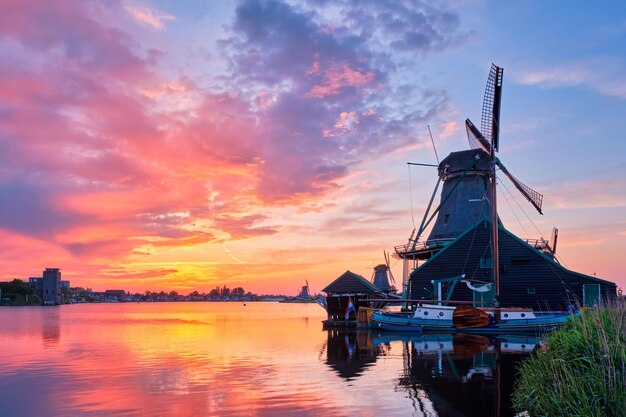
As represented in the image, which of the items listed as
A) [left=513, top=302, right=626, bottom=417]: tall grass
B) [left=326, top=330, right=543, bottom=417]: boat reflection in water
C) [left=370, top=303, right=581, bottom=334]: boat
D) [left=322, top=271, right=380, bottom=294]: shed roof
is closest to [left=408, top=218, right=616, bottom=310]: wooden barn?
[left=370, top=303, right=581, bottom=334]: boat

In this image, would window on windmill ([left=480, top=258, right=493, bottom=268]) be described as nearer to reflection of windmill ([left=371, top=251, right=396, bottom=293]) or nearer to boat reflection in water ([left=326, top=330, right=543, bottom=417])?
boat reflection in water ([left=326, top=330, right=543, bottom=417])

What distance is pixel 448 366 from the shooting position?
24.9m

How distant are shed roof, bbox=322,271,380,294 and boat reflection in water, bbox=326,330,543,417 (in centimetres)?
1788

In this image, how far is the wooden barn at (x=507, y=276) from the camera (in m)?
46.1

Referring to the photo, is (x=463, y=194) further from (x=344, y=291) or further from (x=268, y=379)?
(x=268, y=379)

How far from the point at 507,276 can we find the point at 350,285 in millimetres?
19257

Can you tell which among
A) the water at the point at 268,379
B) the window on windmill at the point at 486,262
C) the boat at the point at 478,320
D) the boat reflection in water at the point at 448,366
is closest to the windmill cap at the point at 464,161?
the window on windmill at the point at 486,262

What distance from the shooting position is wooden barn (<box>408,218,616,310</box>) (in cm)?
4612

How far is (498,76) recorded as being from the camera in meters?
53.8

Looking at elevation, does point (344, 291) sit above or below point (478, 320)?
above

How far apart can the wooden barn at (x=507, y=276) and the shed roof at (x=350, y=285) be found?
10.2 m

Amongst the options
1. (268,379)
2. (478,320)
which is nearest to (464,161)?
(478,320)

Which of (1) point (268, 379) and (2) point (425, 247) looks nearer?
(1) point (268, 379)

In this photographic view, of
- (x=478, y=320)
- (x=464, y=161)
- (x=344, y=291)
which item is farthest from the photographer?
(x=344, y=291)
